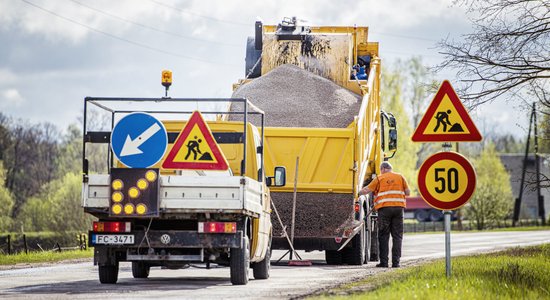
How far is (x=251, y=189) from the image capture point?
43.9 ft

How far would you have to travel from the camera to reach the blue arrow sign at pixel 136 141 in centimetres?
1314

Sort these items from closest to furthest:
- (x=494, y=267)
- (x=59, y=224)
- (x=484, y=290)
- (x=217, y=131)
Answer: (x=484, y=290) → (x=217, y=131) → (x=494, y=267) → (x=59, y=224)

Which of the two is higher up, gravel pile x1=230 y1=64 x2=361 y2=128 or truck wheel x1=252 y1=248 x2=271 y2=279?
gravel pile x1=230 y1=64 x2=361 y2=128

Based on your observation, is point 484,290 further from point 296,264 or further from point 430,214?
point 430,214

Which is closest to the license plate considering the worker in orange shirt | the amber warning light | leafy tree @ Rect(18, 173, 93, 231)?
the amber warning light

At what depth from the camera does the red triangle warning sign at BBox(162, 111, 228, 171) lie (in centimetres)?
1306

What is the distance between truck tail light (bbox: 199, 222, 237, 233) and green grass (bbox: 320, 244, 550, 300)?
158 cm

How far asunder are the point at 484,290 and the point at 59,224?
52.0m

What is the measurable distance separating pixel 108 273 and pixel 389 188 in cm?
625

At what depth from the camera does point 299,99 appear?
19.5m

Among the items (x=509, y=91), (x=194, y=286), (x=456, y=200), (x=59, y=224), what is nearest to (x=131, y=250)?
(x=194, y=286)

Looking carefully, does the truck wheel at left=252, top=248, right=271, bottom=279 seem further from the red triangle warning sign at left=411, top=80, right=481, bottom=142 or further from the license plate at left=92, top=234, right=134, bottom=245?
the red triangle warning sign at left=411, top=80, right=481, bottom=142

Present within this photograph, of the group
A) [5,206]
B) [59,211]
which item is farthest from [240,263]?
[5,206]

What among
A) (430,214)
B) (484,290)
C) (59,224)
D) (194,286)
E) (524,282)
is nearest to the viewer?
(484,290)
